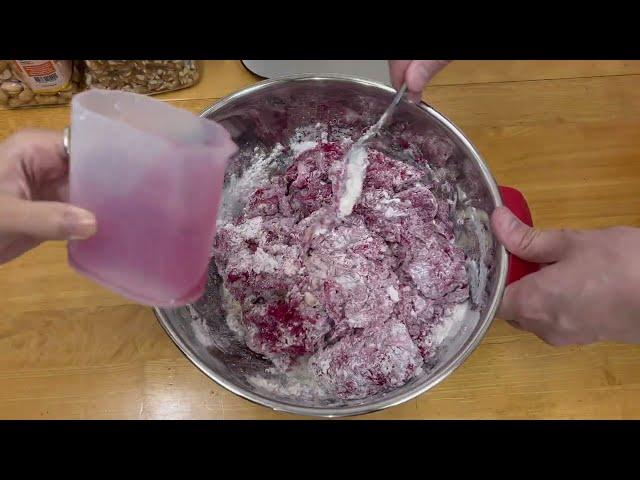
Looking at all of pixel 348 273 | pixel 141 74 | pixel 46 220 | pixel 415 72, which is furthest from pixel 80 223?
pixel 141 74

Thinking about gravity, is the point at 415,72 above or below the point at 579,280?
above

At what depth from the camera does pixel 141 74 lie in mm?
1374

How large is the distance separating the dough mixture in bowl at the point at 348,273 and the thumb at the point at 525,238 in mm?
137

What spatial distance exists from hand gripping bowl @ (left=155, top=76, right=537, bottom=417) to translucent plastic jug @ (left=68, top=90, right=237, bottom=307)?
19 cm

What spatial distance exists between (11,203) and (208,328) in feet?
1.46

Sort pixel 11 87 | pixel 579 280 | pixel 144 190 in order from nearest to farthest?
pixel 144 190 → pixel 579 280 → pixel 11 87

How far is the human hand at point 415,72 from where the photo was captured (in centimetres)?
103

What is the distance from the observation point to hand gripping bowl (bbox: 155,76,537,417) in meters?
0.96

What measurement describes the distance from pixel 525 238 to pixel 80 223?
769 mm

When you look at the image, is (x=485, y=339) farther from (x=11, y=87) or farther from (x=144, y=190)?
(x=11, y=87)

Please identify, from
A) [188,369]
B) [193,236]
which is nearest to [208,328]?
[188,369]

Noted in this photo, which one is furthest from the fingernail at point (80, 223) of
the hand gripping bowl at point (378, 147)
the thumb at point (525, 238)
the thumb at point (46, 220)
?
the thumb at point (525, 238)

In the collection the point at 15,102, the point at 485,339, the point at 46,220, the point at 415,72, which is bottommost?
the point at 485,339

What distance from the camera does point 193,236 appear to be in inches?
29.3
